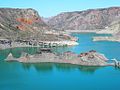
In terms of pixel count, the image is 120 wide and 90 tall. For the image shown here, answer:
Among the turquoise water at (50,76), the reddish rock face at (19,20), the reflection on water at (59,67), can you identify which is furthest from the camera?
the reddish rock face at (19,20)

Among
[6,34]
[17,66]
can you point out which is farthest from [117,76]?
[6,34]

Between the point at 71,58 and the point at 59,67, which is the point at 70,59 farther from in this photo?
the point at 59,67

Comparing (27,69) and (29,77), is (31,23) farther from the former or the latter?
(29,77)

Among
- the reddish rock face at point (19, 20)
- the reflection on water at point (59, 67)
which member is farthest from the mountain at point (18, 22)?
the reflection on water at point (59, 67)

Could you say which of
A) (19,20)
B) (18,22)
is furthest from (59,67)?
(19,20)

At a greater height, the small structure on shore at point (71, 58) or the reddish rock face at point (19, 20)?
the reddish rock face at point (19, 20)

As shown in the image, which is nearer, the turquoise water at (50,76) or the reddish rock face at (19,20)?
the turquoise water at (50,76)

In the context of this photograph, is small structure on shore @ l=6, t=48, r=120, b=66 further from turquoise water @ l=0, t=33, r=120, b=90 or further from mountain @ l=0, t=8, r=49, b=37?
mountain @ l=0, t=8, r=49, b=37

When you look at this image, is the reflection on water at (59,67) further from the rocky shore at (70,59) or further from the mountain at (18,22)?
the mountain at (18,22)

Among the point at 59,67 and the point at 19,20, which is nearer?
the point at 59,67
